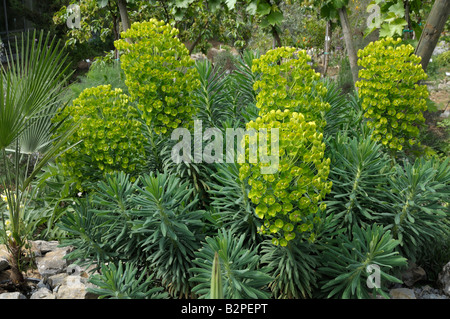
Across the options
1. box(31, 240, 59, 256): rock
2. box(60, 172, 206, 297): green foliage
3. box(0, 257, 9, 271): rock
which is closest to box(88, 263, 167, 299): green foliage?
box(60, 172, 206, 297): green foliage

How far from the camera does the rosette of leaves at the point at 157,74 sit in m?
2.15

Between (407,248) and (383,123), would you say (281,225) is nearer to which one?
(407,248)

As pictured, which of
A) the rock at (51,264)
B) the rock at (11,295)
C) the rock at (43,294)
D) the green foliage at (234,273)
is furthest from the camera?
the rock at (51,264)

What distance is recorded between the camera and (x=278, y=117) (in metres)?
1.69

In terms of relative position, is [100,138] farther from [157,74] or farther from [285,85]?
[285,85]

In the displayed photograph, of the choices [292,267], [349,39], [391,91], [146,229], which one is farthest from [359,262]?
[349,39]

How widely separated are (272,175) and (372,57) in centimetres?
124

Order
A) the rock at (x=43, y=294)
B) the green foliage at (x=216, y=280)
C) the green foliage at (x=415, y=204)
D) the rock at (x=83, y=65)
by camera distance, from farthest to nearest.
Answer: the rock at (x=83, y=65)
the rock at (x=43, y=294)
the green foliage at (x=415, y=204)
the green foliage at (x=216, y=280)

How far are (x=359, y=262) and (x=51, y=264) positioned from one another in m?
1.74

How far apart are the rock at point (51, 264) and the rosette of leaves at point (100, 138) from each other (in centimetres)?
48

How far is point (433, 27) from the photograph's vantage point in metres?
3.05

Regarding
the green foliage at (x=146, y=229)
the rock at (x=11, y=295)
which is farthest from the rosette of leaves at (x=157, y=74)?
the rock at (x=11, y=295)

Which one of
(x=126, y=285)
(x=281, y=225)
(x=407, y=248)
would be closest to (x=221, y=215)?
(x=281, y=225)

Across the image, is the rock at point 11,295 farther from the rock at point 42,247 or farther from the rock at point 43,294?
the rock at point 42,247
